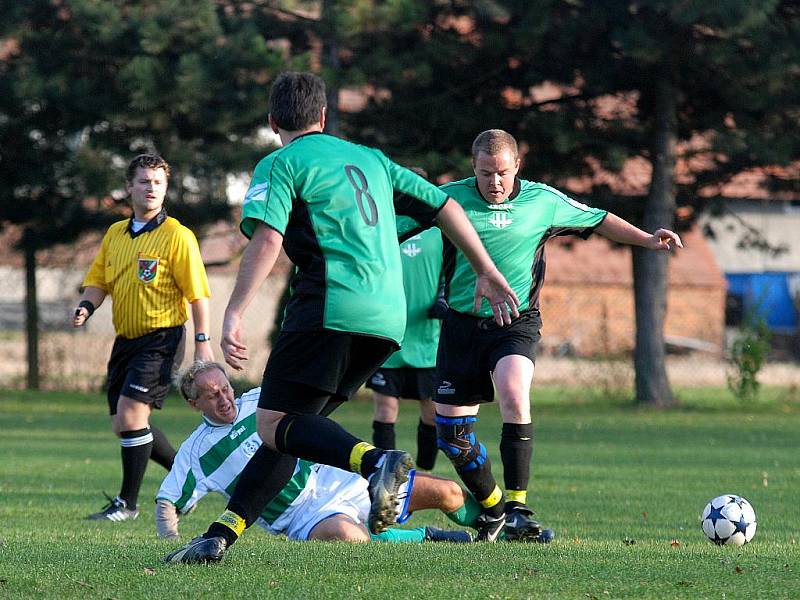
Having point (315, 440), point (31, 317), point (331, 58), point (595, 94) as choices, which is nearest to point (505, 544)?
point (315, 440)

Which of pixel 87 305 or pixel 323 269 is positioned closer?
pixel 323 269

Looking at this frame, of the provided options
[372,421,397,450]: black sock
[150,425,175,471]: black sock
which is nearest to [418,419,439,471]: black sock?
[372,421,397,450]: black sock

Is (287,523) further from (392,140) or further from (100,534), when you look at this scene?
(392,140)

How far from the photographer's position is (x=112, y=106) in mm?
20406

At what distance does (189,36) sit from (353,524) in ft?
47.6

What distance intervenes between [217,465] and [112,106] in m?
14.8

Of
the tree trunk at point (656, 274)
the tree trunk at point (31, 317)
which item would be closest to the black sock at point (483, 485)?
the tree trunk at point (656, 274)

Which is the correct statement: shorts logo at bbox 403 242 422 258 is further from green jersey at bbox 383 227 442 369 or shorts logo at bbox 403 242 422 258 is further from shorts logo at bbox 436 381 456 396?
shorts logo at bbox 436 381 456 396

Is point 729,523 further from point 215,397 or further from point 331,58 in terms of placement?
point 331,58

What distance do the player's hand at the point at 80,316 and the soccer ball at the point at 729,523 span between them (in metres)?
4.04

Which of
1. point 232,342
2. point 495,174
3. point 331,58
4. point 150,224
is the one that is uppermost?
point 331,58

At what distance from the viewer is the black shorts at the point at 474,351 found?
6922 mm

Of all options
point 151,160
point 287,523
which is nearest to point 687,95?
point 151,160

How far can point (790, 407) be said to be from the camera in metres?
21.1
